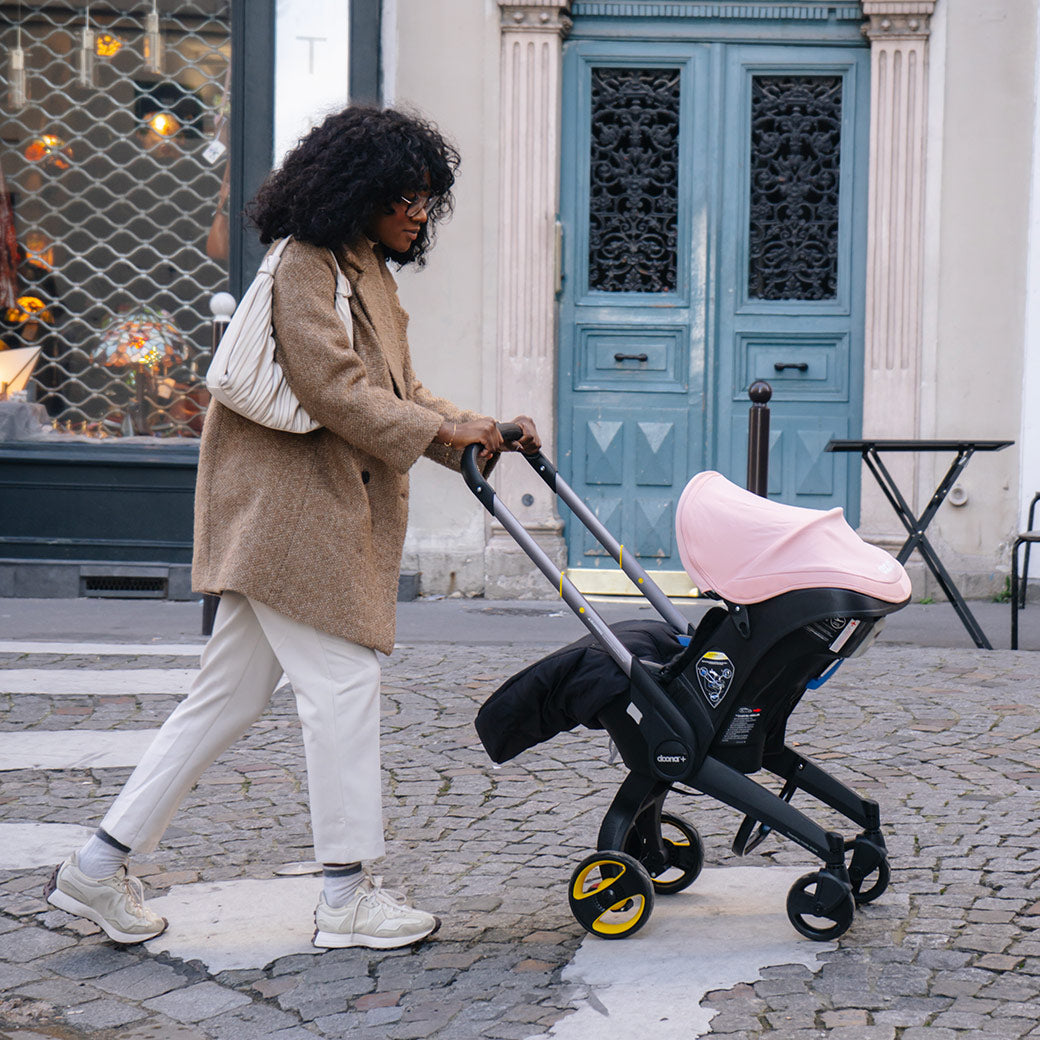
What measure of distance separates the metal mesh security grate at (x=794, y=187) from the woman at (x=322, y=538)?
591 centimetres

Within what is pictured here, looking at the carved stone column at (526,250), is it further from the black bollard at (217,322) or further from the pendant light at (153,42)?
the pendant light at (153,42)

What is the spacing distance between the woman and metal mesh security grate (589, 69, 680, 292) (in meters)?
5.72

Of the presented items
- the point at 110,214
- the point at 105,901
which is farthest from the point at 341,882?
the point at 110,214

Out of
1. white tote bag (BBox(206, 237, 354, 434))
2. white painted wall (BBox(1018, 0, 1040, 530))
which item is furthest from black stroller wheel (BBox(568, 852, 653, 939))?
white painted wall (BBox(1018, 0, 1040, 530))

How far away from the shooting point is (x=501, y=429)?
11.0ft

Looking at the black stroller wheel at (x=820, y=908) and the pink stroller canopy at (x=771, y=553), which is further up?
the pink stroller canopy at (x=771, y=553)

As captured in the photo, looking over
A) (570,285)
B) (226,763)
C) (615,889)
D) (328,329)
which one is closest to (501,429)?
(328,329)

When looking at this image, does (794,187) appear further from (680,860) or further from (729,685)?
(729,685)

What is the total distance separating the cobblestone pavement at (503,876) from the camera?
290 centimetres

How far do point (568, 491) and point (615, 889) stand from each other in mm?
891

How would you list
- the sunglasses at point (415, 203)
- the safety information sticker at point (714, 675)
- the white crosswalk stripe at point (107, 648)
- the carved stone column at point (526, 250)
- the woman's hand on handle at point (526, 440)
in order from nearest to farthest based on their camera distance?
the safety information sticker at point (714, 675) → the sunglasses at point (415, 203) → the woman's hand on handle at point (526, 440) → the white crosswalk stripe at point (107, 648) → the carved stone column at point (526, 250)

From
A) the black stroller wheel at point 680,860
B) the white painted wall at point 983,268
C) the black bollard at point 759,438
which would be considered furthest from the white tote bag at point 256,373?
the white painted wall at point 983,268

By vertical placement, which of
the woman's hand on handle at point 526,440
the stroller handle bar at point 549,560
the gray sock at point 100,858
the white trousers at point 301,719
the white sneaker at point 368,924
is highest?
the woman's hand on handle at point 526,440

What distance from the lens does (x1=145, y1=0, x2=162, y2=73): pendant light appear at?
908 cm
